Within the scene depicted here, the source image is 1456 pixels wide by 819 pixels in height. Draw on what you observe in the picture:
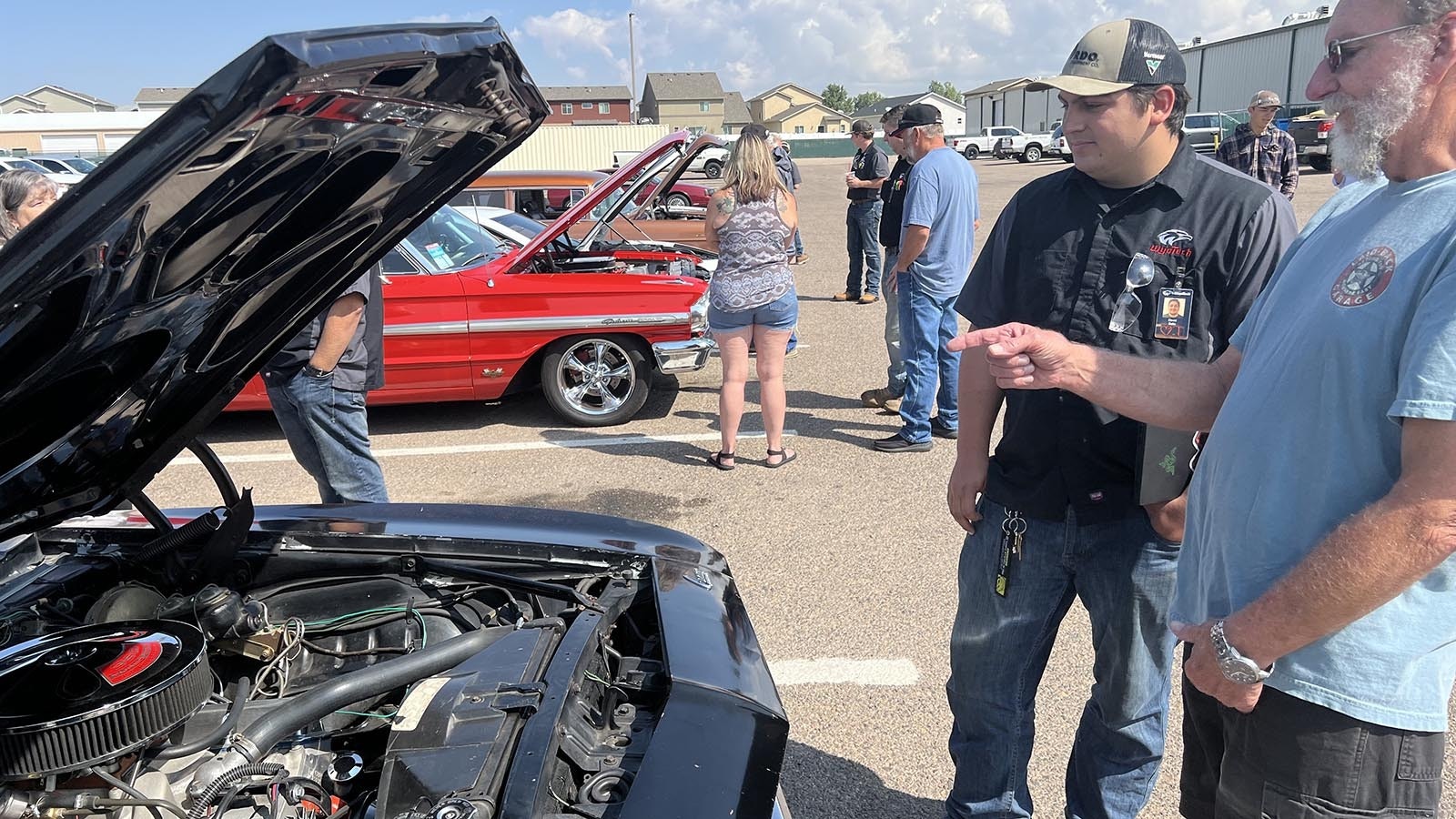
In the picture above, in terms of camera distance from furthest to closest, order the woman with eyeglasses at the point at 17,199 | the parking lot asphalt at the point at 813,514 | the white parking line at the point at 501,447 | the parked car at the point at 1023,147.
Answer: the parked car at the point at 1023,147 < the white parking line at the point at 501,447 < the woman with eyeglasses at the point at 17,199 < the parking lot asphalt at the point at 813,514

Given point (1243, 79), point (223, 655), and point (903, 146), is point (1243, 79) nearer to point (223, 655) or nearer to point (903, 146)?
point (903, 146)

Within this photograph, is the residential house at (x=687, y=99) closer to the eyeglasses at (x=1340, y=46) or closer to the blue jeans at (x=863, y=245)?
the blue jeans at (x=863, y=245)

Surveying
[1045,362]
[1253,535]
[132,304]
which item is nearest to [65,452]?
[132,304]

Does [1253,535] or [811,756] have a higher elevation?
[1253,535]

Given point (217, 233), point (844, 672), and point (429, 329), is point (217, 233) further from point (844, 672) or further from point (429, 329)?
point (429, 329)

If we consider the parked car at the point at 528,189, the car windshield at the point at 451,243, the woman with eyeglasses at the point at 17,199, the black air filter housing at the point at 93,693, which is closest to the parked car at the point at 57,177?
the woman with eyeglasses at the point at 17,199

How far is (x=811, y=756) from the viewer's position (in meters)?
2.83

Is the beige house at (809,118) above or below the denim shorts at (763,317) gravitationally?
above

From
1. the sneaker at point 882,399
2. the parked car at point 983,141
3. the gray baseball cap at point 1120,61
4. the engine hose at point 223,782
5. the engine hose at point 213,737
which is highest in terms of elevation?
the parked car at point 983,141

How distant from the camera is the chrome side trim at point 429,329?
18.7 ft

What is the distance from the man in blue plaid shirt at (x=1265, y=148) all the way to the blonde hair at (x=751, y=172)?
487cm

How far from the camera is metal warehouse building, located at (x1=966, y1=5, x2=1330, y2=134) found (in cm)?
3953

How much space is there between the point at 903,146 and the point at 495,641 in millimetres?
4905

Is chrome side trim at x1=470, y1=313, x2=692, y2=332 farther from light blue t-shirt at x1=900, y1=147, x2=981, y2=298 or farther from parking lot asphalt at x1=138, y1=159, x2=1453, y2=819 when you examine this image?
light blue t-shirt at x1=900, y1=147, x2=981, y2=298
